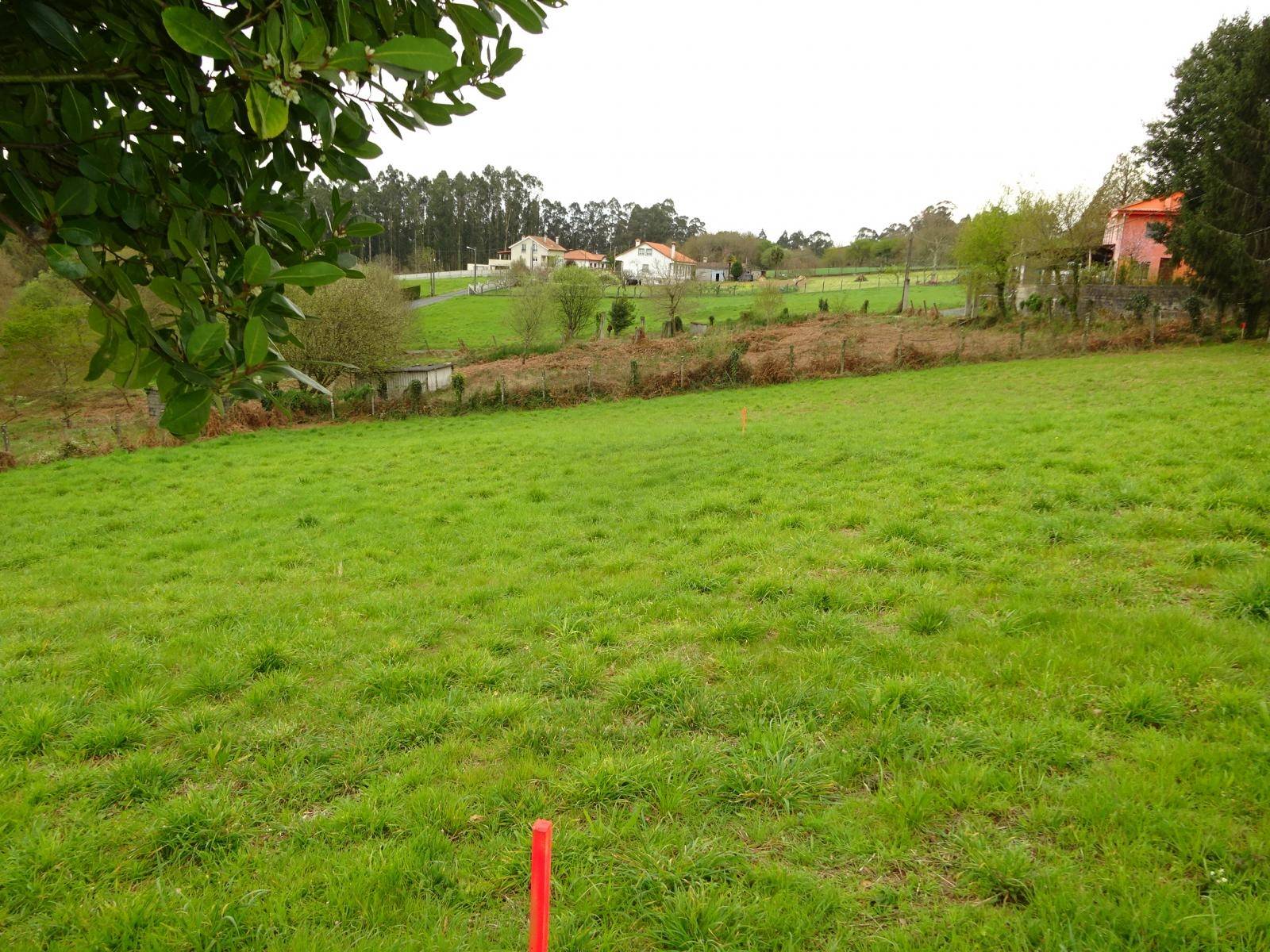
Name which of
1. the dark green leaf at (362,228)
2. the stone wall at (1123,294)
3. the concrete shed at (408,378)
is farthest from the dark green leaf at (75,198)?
the stone wall at (1123,294)

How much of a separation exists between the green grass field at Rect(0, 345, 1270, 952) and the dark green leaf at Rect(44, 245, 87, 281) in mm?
2441

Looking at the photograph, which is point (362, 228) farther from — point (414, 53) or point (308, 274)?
point (414, 53)

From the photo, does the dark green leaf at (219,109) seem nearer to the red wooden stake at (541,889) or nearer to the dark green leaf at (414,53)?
the dark green leaf at (414,53)

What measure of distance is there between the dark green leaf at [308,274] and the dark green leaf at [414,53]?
0.43 metres

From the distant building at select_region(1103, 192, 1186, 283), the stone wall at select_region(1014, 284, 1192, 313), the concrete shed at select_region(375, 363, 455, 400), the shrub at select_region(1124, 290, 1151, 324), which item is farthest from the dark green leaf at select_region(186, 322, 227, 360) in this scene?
the distant building at select_region(1103, 192, 1186, 283)

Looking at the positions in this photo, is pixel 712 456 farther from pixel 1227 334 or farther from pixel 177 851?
pixel 1227 334

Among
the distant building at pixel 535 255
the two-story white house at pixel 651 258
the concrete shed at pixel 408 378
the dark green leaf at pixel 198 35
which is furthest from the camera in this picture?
the distant building at pixel 535 255

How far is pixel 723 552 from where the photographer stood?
6.69m

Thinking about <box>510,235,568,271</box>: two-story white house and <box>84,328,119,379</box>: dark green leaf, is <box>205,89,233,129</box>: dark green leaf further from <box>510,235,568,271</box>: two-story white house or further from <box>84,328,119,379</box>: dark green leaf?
<box>510,235,568,271</box>: two-story white house

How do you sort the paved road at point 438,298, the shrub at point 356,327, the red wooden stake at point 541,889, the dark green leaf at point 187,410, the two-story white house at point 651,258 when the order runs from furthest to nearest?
→ the two-story white house at point 651,258, the paved road at point 438,298, the shrub at point 356,327, the red wooden stake at point 541,889, the dark green leaf at point 187,410

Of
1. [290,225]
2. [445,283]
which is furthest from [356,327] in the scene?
[445,283]

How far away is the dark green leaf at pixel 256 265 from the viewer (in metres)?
1.36

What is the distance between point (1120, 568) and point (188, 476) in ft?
49.4

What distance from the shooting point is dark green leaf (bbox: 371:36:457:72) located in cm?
123
